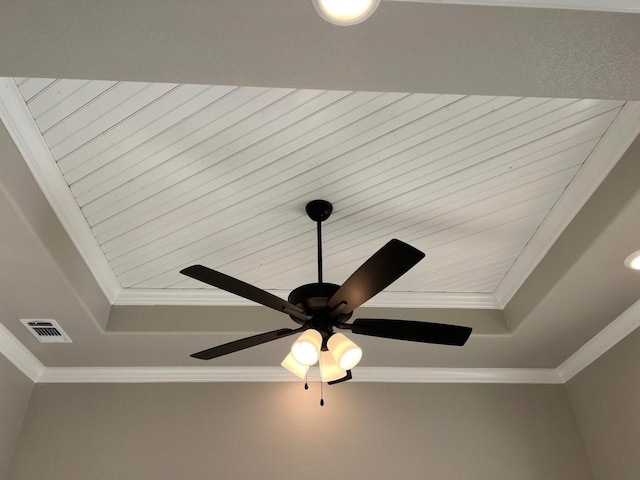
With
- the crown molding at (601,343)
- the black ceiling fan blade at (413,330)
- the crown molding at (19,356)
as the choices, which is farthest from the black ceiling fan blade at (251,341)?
the crown molding at (601,343)

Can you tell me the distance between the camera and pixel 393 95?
5.76 feet

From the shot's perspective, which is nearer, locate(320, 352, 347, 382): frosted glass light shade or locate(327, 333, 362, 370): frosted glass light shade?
locate(327, 333, 362, 370): frosted glass light shade

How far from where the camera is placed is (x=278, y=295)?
2711mm

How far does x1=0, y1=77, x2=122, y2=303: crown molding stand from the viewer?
169cm

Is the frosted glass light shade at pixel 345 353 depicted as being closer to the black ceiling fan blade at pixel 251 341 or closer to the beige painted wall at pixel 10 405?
the black ceiling fan blade at pixel 251 341

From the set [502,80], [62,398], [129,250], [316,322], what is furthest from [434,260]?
[62,398]

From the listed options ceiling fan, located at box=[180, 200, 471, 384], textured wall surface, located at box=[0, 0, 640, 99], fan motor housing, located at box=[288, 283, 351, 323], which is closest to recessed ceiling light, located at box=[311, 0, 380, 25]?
textured wall surface, located at box=[0, 0, 640, 99]

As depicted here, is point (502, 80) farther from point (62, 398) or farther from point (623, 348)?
point (62, 398)

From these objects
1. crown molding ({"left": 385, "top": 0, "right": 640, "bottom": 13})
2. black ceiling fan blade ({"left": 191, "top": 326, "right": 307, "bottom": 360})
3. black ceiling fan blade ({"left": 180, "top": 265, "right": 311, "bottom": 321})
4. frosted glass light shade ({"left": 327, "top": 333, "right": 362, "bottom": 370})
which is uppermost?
crown molding ({"left": 385, "top": 0, "right": 640, "bottom": 13})

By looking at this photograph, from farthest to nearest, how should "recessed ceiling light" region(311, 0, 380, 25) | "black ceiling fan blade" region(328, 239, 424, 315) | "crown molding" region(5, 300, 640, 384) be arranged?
1. "crown molding" region(5, 300, 640, 384)
2. "black ceiling fan blade" region(328, 239, 424, 315)
3. "recessed ceiling light" region(311, 0, 380, 25)

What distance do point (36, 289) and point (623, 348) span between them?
2753 mm

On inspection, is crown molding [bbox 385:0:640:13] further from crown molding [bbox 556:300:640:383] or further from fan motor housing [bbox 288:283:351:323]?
crown molding [bbox 556:300:640:383]

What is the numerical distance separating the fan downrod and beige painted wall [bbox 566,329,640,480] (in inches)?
64.1

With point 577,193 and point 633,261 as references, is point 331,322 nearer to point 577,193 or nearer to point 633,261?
point 577,193
